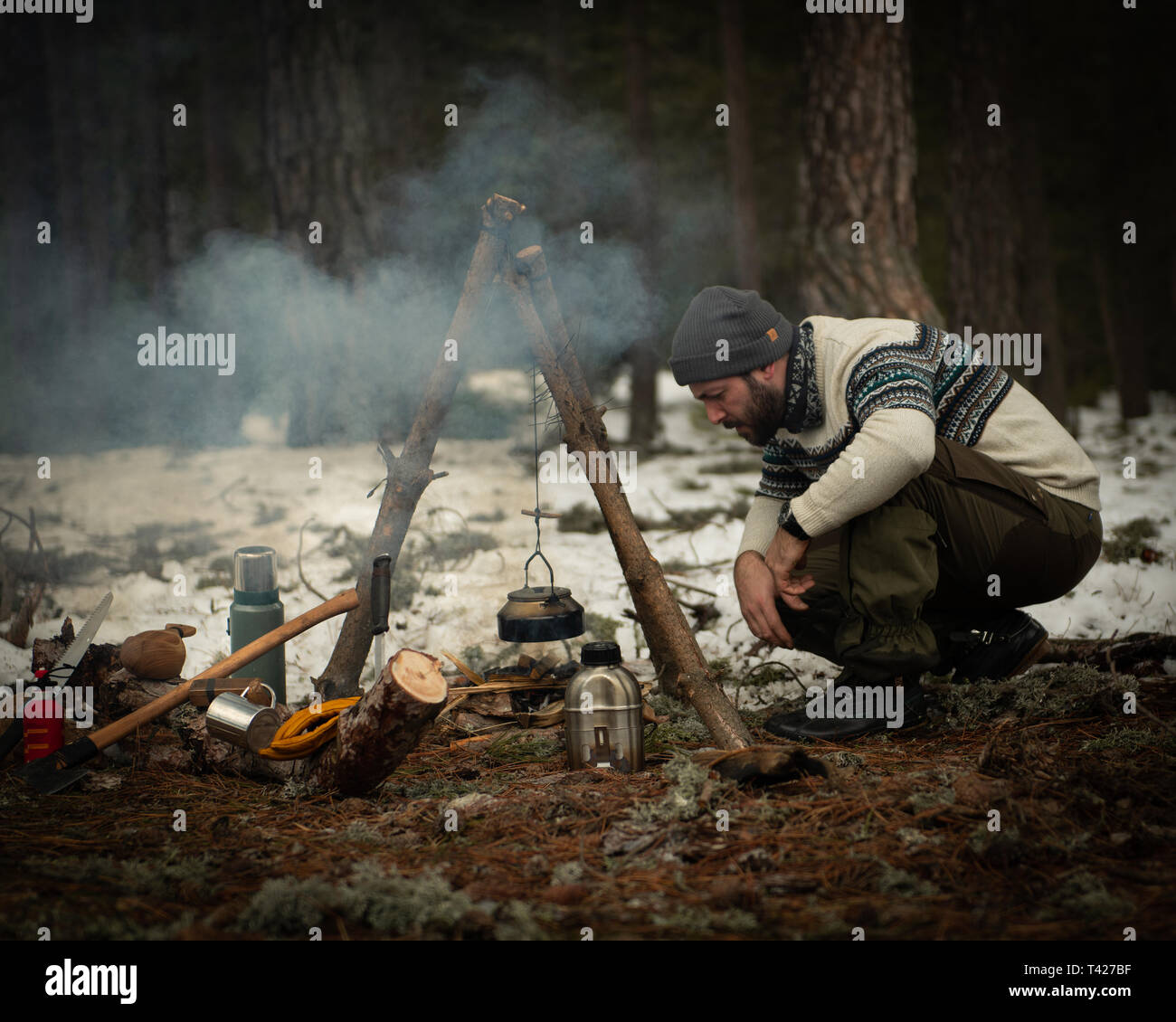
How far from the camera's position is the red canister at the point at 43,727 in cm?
285

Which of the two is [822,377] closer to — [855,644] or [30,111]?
[855,644]

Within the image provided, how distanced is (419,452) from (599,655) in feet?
3.24

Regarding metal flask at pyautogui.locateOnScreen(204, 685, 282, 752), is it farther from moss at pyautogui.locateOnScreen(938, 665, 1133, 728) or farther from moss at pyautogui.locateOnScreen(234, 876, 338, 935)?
moss at pyautogui.locateOnScreen(938, 665, 1133, 728)

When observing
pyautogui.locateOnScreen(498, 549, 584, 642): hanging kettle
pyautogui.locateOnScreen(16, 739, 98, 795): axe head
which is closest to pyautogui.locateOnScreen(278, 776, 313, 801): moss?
pyautogui.locateOnScreen(16, 739, 98, 795): axe head

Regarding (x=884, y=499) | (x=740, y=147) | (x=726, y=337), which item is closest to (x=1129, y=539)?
(x=884, y=499)

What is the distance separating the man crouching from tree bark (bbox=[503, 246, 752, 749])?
26 cm

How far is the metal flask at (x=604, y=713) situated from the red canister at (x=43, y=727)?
1.53 metres

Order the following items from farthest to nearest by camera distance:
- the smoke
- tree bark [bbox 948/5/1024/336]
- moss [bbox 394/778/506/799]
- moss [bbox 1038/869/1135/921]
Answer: tree bark [bbox 948/5/1024/336] < the smoke < moss [bbox 394/778/506/799] < moss [bbox 1038/869/1135/921]

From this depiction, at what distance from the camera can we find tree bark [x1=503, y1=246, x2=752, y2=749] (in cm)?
312

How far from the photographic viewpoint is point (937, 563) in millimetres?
2967

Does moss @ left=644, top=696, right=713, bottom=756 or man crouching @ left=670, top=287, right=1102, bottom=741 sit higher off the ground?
man crouching @ left=670, top=287, right=1102, bottom=741

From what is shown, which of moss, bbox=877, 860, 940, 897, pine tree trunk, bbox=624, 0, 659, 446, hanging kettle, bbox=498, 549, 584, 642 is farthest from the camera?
pine tree trunk, bbox=624, 0, 659, 446

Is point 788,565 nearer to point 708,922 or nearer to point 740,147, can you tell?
point 708,922

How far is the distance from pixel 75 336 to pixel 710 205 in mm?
8885
